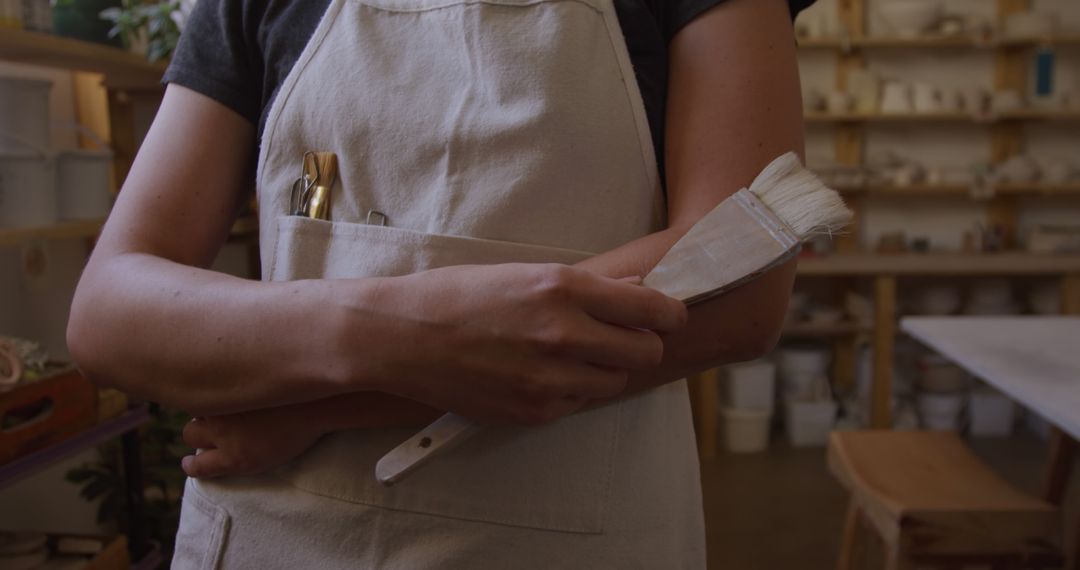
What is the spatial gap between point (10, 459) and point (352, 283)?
54.3 inches

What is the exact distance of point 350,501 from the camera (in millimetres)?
651

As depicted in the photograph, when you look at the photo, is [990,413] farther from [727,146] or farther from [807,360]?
[727,146]

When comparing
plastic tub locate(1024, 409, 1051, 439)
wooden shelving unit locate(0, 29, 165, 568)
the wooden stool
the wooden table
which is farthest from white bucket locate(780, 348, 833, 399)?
wooden shelving unit locate(0, 29, 165, 568)

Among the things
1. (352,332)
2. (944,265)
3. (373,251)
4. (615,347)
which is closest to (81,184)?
(373,251)

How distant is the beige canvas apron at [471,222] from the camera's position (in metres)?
0.64

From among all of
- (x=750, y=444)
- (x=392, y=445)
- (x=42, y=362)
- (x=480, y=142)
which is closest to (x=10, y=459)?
(x=42, y=362)

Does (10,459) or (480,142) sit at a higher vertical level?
(480,142)

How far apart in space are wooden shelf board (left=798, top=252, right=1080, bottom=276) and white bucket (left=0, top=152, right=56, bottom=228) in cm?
303

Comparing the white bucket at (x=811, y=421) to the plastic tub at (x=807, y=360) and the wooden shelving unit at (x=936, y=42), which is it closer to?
the plastic tub at (x=807, y=360)

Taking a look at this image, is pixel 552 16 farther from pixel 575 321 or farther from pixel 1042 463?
pixel 1042 463

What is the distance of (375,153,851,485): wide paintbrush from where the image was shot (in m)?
0.55

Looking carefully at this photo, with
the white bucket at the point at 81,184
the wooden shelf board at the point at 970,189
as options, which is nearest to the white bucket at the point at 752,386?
the wooden shelf board at the point at 970,189

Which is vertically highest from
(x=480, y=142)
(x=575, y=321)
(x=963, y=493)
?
(x=480, y=142)

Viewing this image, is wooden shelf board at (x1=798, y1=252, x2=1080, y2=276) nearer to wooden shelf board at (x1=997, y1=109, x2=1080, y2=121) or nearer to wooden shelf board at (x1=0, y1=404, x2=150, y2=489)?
wooden shelf board at (x1=997, y1=109, x2=1080, y2=121)
